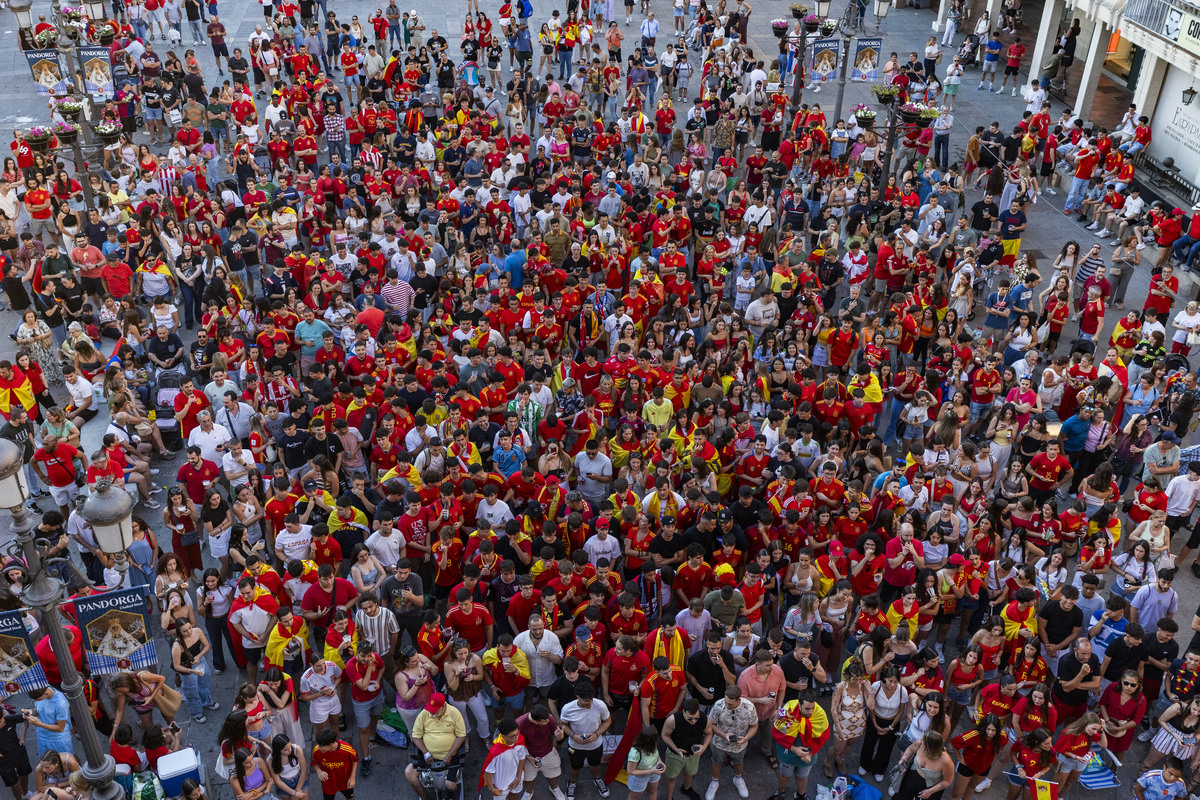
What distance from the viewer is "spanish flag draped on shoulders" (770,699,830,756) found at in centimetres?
951

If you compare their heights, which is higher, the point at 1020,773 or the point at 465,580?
the point at 465,580

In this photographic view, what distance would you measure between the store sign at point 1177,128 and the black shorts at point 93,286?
20736 millimetres

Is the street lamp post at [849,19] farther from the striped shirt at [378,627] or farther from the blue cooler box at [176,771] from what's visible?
the blue cooler box at [176,771]

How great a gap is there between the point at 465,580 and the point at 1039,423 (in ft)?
23.4

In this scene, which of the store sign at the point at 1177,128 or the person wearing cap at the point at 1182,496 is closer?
the person wearing cap at the point at 1182,496

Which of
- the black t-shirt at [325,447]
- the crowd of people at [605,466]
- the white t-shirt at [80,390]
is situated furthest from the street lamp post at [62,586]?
the white t-shirt at [80,390]

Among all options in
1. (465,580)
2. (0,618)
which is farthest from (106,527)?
(465,580)

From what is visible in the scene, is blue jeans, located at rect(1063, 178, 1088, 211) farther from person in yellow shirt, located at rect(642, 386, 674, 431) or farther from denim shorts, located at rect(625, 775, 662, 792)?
denim shorts, located at rect(625, 775, 662, 792)

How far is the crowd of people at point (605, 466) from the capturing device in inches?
384

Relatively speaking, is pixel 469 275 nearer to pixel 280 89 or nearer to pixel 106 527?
pixel 106 527

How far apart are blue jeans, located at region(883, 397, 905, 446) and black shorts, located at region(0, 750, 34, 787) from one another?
10443mm

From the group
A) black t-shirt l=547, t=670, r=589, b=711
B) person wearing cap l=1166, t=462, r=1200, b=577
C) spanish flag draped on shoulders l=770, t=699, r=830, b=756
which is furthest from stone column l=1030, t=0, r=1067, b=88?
black t-shirt l=547, t=670, r=589, b=711

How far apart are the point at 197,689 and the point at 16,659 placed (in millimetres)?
1917

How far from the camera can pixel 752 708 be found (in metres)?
9.48
